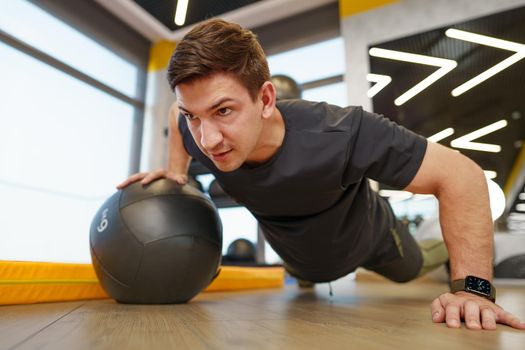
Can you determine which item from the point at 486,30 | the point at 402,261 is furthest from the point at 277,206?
the point at 486,30

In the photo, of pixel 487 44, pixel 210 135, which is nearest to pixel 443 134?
pixel 487 44

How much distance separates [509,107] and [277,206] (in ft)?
9.40

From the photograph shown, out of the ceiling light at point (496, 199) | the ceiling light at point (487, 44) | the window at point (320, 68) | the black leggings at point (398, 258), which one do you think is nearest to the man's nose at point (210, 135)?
the black leggings at point (398, 258)

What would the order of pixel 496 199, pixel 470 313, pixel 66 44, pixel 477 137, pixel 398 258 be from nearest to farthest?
pixel 470 313 → pixel 398 258 → pixel 496 199 → pixel 477 137 → pixel 66 44

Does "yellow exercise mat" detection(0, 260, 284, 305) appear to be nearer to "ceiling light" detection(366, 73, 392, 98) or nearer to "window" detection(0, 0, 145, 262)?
"window" detection(0, 0, 145, 262)

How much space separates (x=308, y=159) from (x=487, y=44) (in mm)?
2868

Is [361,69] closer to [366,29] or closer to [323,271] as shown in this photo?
[366,29]

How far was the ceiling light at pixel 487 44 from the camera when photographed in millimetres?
3045

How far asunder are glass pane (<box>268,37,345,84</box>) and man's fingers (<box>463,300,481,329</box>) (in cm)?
357

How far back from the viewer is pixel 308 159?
43.3 inches

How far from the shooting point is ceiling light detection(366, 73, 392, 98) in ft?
11.4

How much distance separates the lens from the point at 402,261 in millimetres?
1820

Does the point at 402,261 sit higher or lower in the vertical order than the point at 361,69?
lower

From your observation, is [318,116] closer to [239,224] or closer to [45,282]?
[45,282]
